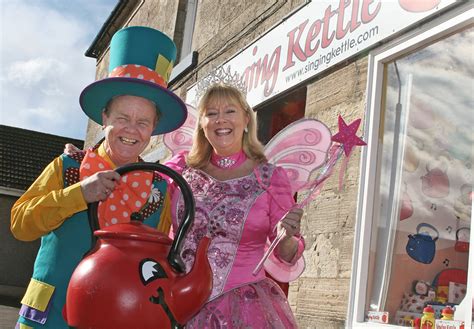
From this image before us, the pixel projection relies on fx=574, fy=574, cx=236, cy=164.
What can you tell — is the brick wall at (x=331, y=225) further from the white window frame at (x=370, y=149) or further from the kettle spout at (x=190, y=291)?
the kettle spout at (x=190, y=291)

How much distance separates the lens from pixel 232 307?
6.54ft

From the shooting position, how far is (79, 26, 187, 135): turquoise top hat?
6.20ft

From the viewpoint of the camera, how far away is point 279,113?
16.6ft

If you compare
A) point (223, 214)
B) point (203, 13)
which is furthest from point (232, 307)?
point (203, 13)

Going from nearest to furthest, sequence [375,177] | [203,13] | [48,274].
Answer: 1. [48,274]
2. [375,177]
3. [203,13]

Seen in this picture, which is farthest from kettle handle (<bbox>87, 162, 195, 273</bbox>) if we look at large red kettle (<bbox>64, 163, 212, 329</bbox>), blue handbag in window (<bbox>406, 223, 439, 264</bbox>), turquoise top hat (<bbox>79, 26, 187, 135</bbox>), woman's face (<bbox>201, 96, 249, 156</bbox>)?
blue handbag in window (<bbox>406, 223, 439, 264</bbox>)

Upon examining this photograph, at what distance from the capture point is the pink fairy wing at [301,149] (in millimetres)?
2074

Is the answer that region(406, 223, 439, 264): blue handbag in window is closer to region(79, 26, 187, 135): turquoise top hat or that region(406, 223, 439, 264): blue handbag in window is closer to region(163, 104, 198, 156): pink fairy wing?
region(163, 104, 198, 156): pink fairy wing

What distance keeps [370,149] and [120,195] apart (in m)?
2.04

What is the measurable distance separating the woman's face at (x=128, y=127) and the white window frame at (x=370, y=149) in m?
1.90

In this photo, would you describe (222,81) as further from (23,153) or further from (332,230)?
(23,153)

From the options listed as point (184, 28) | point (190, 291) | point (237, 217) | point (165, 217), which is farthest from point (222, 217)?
point (184, 28)

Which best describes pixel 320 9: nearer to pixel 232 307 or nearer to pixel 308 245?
pixel 308 245

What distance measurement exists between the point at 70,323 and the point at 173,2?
23.7 ft
